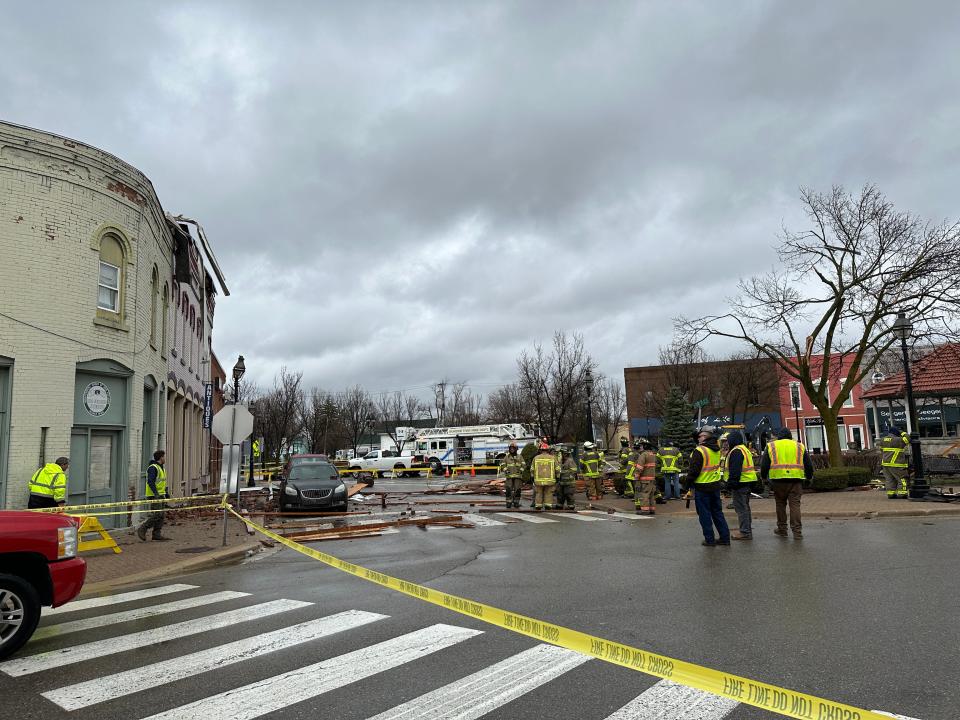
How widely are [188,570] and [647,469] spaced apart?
10.6 meters

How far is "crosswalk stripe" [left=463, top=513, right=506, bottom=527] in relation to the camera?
15.2 metres

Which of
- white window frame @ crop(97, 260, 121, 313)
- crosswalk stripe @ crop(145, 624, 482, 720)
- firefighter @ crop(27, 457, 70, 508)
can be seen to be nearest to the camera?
crosswalk stripe @ crop(145, 624, 482, 720)

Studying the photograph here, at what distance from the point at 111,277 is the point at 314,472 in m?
7.50

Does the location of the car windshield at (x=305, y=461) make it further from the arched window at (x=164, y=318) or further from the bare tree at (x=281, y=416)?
the bare tree at (x=281, y=416)

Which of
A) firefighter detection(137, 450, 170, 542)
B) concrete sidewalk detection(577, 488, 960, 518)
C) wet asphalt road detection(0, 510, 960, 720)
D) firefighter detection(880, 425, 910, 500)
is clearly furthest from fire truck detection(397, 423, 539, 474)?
wet asphalt road detection(0, 510, 960, 720)

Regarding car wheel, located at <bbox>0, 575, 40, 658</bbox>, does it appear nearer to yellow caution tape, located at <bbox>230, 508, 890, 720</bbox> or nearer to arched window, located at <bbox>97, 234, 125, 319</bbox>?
yellow caution tape, located at <bbox>230, 508, 890, 720</bbox>

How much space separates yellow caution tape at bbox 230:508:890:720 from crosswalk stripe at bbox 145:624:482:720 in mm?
496

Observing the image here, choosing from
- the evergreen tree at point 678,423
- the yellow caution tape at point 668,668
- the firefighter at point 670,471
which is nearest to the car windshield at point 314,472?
the firefighter at point 670,471

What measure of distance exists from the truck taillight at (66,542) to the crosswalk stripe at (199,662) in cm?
153

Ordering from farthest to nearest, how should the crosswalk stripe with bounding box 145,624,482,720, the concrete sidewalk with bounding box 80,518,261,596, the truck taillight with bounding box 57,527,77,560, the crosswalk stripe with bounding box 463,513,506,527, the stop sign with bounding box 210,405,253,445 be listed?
the crosswalk stripe with bounding box 463,513,506,527
the stop sign with bounding box 210,405,253,445
the concrete sidewalk with bounding box 80,518,261,596
the truck taillight with bounding box 57,527,77,560
the crosswalk stripe with bounding box 145,624,482,720

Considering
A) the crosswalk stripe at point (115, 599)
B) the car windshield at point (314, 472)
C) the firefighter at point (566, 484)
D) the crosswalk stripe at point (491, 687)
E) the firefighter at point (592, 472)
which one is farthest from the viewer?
the firefighter at point (592, 472)

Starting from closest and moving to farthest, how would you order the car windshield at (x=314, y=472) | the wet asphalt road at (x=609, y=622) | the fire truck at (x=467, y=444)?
the wet asphalt road at (x=609, y=622)
the car windshield at (x=314, y=472)
the fire truck at (x=467, y=444)

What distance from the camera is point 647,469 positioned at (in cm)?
1652

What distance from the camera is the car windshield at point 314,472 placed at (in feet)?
62.7
